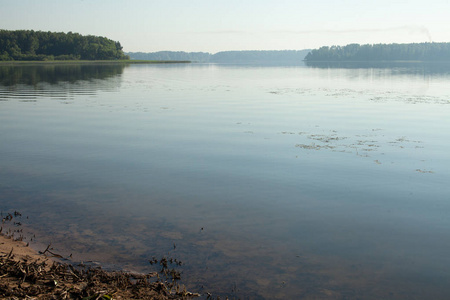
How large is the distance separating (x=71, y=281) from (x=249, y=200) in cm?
543

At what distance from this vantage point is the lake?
7379 millimetres

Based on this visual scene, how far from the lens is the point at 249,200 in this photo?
10.9m

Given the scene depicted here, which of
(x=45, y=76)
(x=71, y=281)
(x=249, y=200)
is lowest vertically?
A: (x=71, y=281)

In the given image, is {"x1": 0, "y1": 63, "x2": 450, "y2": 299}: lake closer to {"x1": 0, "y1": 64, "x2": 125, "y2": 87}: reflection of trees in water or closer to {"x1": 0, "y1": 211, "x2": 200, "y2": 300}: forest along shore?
{"x1": 0, "y1": 211, "x2": 200, "y2": 300}: forest along shore

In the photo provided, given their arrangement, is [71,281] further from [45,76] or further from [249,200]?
[45,76]

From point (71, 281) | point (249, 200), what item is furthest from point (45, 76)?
point (71, 281)

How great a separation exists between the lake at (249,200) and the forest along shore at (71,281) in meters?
0.42

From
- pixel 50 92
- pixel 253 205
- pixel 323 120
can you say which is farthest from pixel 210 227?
pixel 50 92

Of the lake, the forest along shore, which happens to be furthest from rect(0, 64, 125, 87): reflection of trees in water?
the forest along shore

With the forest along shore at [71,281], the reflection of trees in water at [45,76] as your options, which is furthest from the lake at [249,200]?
the reflection of trees in water at [45,76]

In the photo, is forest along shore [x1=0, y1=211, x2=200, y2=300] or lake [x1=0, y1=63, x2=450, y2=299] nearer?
forest along shore [x1=0, y1=211, x2=200, y2=300]

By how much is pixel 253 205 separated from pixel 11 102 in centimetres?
2782

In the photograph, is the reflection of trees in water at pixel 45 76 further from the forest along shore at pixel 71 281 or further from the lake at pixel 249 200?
the forest along shore at pixel 71 281

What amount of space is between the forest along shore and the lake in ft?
1.38
